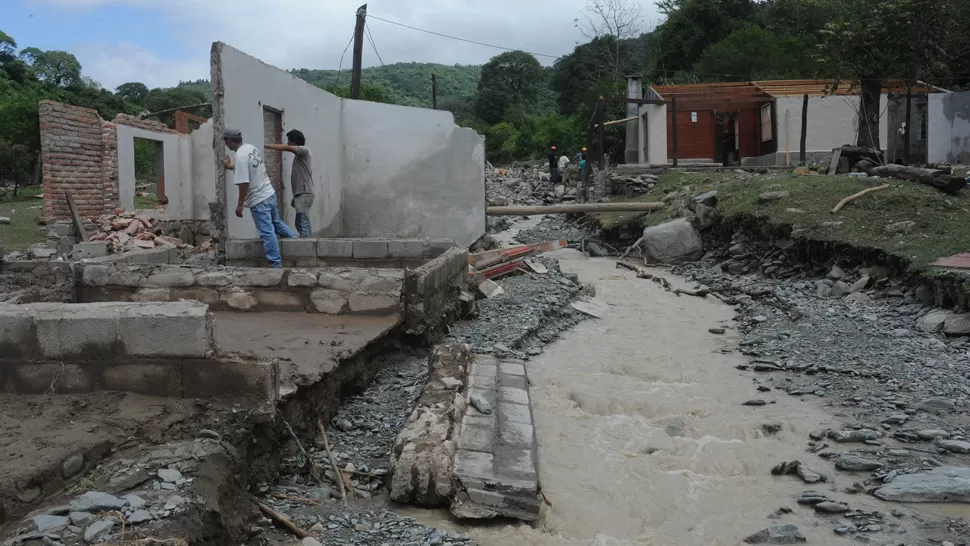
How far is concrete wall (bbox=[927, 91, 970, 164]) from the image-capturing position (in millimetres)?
18997

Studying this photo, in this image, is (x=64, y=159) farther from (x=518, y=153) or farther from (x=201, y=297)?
(x=518, y=153)

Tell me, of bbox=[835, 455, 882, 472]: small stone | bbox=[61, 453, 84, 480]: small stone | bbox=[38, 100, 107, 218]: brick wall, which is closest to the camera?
bbox=[61, 453, 84, 480]: small stone

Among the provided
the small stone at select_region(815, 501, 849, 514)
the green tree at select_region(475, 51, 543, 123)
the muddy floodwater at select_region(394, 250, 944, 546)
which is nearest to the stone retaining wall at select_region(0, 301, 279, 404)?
the muddy floodwater at select_region(394, 250, 944, 546)

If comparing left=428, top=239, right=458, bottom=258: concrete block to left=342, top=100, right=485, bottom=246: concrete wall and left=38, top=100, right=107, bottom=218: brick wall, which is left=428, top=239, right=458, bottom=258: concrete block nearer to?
left=342, top=100, right=485, bottom=246: concrete wall

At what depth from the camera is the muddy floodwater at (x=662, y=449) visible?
13.4 feet

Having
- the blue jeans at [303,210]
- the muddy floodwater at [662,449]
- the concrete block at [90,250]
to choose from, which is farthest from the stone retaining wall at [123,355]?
the concrete block at [90,250]

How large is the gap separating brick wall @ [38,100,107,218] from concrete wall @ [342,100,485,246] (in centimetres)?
498

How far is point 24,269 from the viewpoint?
6.79m

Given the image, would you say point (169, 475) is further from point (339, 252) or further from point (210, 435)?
point (339, 252)

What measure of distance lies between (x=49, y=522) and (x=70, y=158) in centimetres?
1326

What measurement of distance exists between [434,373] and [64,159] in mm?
11599

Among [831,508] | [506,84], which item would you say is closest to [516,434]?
[831,508]

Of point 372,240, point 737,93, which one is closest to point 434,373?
point 372,240

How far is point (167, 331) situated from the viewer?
12.5 feet
